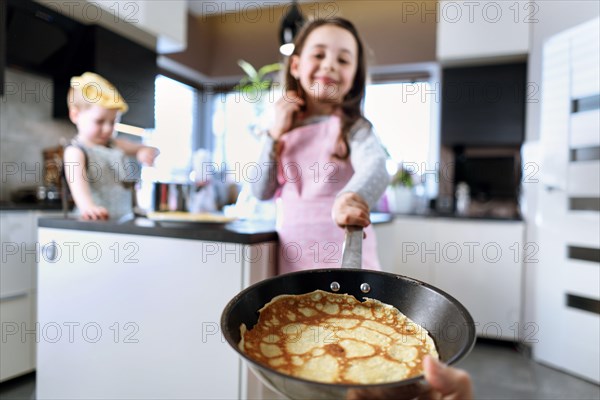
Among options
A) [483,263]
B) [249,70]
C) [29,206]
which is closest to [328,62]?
[29,206]

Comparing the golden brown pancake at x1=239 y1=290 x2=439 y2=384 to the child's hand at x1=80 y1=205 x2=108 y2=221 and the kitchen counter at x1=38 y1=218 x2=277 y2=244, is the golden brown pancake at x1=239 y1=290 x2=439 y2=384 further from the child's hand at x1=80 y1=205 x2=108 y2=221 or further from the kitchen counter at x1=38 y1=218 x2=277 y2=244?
the child's hand at x1=80 y1=205 x2=108 y2=221

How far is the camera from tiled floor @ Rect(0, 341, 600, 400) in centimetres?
160

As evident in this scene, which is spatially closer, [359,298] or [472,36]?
[359,298]

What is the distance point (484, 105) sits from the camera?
2.68 meters

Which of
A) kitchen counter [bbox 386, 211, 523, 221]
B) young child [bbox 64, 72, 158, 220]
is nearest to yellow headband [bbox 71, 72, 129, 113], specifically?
young child [bbox 64, 72, 158, 220]

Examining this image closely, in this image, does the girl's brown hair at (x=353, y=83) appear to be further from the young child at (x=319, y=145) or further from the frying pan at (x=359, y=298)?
the frying pan at (x=359, y=298)

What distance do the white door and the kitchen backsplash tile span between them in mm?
2343

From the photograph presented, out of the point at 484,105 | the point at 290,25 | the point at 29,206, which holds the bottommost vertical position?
the point at 29,206

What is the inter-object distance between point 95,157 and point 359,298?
1139 millimetres

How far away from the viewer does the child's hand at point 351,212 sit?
628mm

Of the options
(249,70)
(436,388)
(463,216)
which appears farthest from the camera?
(249,70)

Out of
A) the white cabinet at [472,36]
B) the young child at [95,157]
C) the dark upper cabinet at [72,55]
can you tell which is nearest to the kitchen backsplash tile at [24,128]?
the dark upper cabinet at [72,55]

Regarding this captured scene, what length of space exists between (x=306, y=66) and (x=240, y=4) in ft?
5.72

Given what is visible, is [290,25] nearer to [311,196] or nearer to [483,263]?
[311,196]
